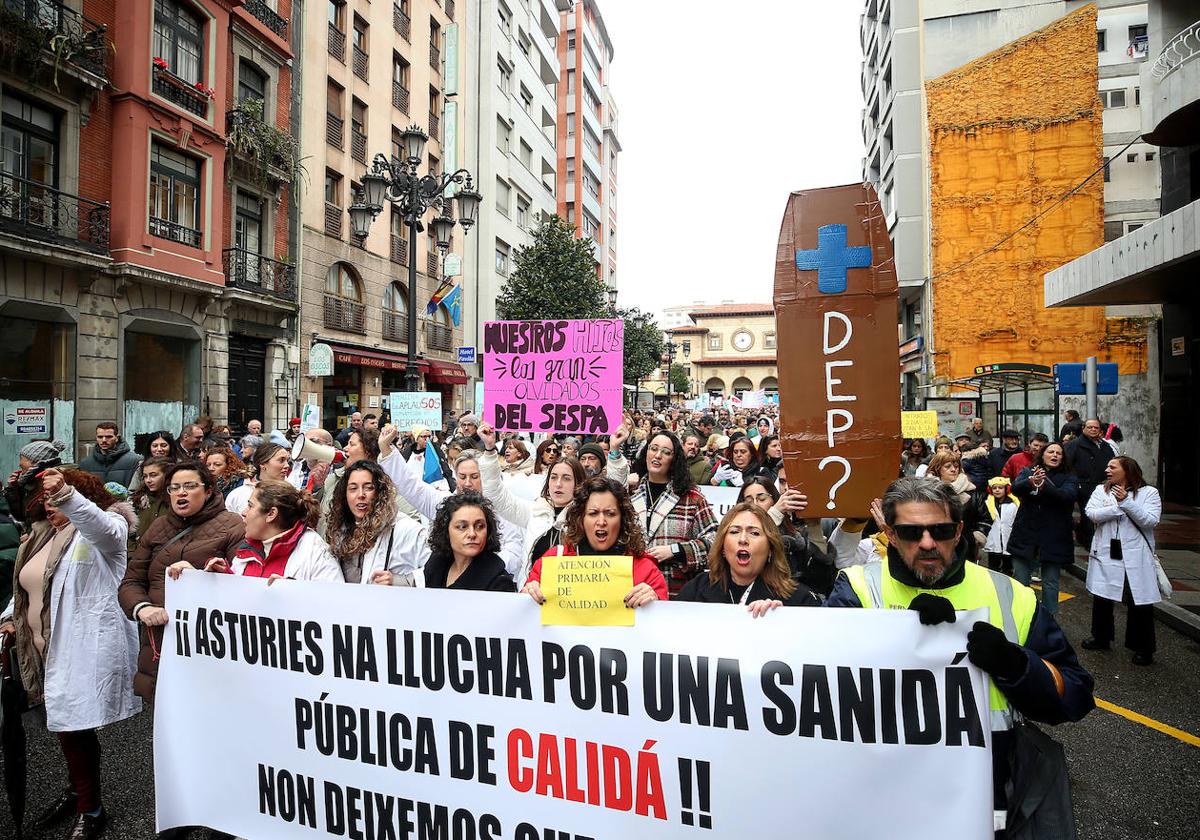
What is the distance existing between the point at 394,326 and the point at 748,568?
897 inches

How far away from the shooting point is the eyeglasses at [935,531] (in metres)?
2.15

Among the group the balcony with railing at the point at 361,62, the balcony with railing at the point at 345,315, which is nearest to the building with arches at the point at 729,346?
the balcony with railing at the point at 361,62

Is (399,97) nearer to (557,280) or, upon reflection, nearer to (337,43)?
(337,43)

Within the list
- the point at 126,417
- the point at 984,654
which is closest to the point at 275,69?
the point at 126,417

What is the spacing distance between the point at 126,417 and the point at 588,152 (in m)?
38.4

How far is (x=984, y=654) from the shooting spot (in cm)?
197

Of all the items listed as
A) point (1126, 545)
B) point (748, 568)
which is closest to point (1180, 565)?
point (1126, 545)

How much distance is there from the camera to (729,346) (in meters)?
88.5

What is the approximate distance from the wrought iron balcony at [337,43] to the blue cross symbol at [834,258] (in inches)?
875

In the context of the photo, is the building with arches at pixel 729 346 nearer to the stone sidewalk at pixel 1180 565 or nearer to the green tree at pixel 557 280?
the green tree at pixel 557 280

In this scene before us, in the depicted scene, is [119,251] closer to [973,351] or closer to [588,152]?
[973,351]

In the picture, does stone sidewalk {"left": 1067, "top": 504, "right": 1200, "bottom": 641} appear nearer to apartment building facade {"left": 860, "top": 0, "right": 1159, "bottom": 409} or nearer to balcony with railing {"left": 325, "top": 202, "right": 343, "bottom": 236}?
apartment building facade {"left": 860, "top": 0, "right": 1159, "bottom": 409}

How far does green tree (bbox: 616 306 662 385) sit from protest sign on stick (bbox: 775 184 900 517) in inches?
1125

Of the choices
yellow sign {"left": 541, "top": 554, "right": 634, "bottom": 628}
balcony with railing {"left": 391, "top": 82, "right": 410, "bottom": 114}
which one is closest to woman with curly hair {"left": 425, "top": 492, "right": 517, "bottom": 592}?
yellow sign {"left": 541, "top": 554, "right": 634, "bottom": 628}
